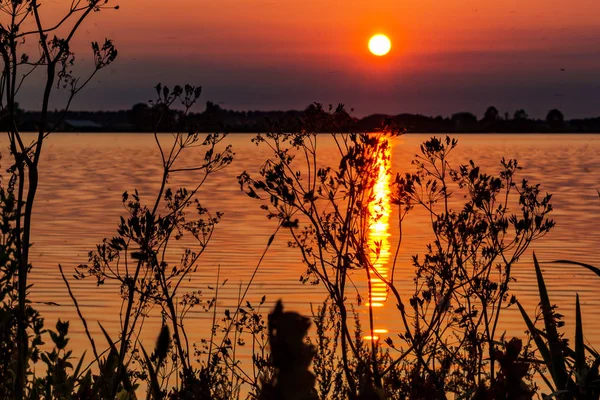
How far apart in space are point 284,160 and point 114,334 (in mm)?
9616

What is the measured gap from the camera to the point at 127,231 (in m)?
6.20

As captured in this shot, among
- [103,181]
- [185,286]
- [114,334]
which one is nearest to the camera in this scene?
[114,334]

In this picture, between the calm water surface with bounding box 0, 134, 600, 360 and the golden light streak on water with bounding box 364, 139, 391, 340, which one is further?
the calm water surface with bounding box 0, 134, 600, 360

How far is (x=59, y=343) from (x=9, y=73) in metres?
1.82

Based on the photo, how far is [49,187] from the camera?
58688 mm

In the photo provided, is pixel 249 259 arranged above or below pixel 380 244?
below

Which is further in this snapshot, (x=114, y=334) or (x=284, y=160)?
(x=114, y=334)

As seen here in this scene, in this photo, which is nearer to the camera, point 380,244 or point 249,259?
point 380,244

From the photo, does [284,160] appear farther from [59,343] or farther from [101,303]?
[101,303]

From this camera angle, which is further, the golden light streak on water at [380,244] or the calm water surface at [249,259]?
the calm water surface at [249,259]

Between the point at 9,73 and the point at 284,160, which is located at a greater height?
the point at 9,73

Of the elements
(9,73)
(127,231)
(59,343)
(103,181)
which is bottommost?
(103,181)

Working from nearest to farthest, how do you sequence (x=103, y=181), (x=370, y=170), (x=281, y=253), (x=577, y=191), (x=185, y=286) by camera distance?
(x=370, y=170)
(x=185, y=286)
(x=281, y=253)
(x=577, y=191)
(x=103, y=181)

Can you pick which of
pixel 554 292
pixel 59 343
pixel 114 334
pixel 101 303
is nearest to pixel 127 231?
pixel 59 343
